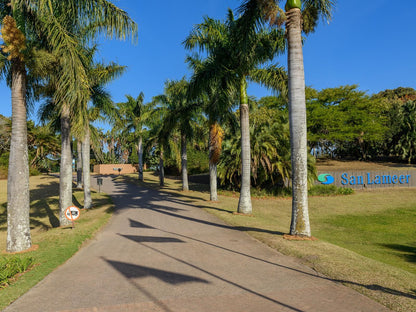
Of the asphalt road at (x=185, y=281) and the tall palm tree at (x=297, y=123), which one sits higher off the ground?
the tall palm tree at (x=297, y=123)

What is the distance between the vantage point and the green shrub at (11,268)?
19.9ft

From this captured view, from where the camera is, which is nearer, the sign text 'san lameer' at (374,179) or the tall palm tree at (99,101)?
the tall palm tree at (99,101)

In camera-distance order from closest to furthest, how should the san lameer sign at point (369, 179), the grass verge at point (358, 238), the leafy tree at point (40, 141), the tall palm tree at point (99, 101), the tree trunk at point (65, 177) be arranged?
the grass verge at point (358, 238)
the tree trunk at point (65, 177)
the tall palm tree at point (99, 101)
the san lameer sign at point (369, 179)
the leafy tree at point (40, 141)

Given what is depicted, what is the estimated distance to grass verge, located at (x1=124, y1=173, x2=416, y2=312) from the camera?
5641mm

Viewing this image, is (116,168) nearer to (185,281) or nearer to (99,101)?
(99,101)

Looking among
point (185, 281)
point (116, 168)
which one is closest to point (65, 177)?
point (185, 281)

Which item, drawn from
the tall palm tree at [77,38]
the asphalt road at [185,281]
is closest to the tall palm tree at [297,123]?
the asphalt road at [185,281]

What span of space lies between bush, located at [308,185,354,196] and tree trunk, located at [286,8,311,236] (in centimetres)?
1625

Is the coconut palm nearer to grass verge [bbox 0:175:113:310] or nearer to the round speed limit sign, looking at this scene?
grass verge [bbox 0:175:113:310]

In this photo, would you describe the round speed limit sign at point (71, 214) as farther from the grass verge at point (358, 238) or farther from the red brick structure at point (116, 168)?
the red brick structure at point (116, 168)

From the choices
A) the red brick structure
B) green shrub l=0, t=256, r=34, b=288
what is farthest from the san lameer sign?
the red brick structure

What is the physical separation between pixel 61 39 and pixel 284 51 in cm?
1058

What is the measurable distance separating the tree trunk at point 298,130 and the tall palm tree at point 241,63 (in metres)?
4.03

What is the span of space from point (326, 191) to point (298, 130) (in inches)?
701
